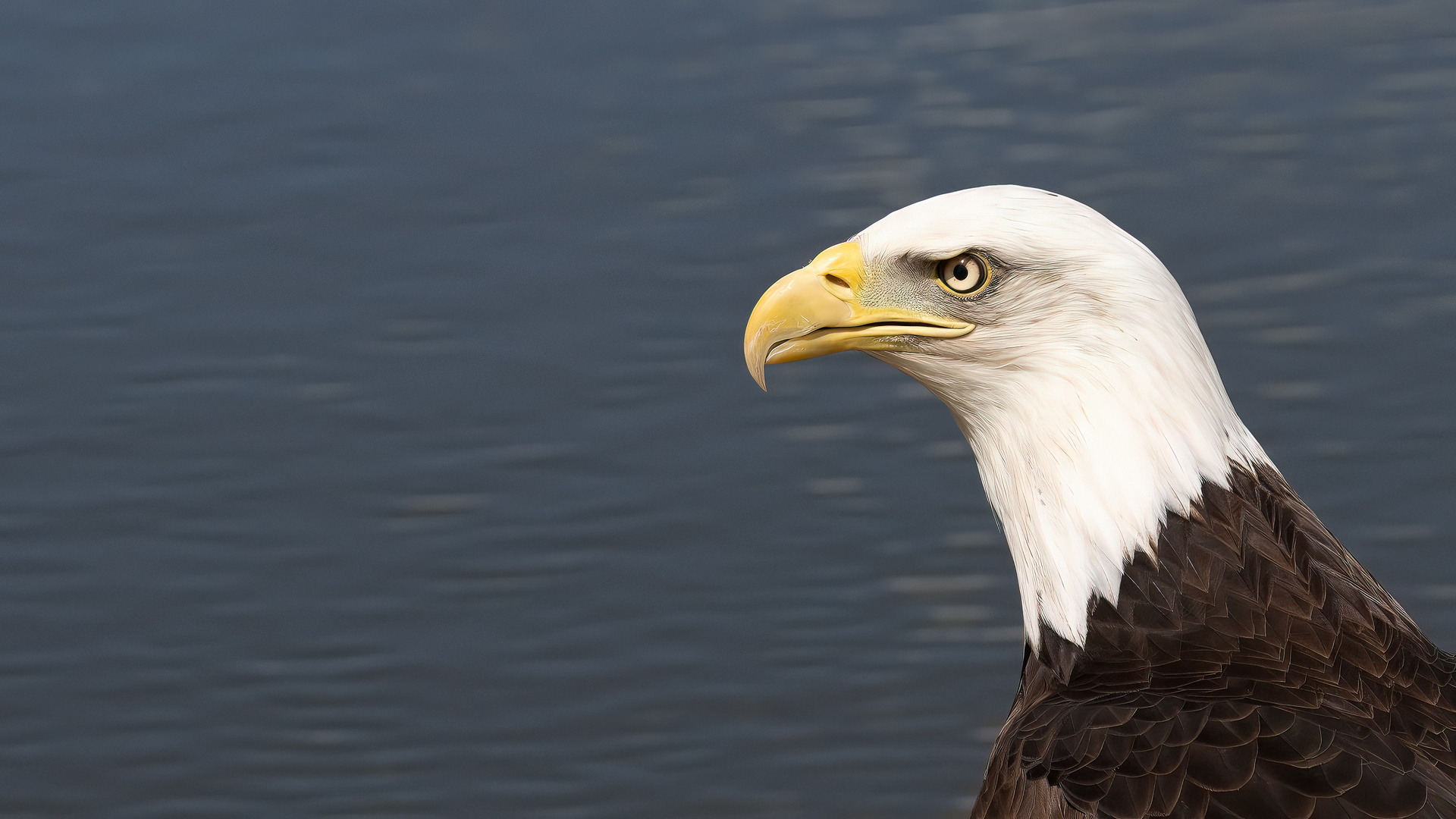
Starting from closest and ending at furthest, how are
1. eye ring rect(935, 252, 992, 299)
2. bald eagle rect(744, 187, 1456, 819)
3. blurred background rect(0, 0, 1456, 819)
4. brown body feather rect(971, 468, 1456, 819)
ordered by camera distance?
brown body feather rect(971, 468, 1456, 819) → bald eagle rect(744, 187, 1456, 819) → eye ring rect(935, 252, 992, 299) → blurred background rect(0, 0, 1456, 819)

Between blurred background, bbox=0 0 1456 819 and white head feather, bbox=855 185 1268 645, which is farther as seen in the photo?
blurred background, bbox=0 0 1456 819

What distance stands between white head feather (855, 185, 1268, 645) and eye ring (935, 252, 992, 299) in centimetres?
4

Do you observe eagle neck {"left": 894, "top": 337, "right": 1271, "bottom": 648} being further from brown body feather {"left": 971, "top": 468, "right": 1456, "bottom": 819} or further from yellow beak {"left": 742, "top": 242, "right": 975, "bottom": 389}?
yellow beak {"left": 742, "top": 242, "right": 975, "bottom": 389}

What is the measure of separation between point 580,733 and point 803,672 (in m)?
0.87

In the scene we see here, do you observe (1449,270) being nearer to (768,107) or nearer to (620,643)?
(768,107)

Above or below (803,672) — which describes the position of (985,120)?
above

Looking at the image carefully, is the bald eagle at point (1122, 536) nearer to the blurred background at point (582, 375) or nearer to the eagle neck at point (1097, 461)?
the eagle neck at point (1097, 461)

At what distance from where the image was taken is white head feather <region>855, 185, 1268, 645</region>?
3109mm

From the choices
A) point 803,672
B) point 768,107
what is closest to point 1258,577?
point 803,672

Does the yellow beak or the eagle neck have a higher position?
the yellow beak

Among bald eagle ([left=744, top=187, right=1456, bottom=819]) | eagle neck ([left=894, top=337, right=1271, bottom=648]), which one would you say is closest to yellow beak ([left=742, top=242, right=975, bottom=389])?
bald eagle ([left=744, top=187, right=1456, bottom=819])

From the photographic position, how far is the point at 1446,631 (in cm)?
597

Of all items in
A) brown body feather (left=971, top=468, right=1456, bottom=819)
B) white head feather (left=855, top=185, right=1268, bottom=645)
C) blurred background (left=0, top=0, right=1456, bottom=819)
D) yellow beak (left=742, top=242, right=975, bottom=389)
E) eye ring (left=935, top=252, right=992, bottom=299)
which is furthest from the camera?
blurred background (left=0, top=0, right=1456, bottom=819)

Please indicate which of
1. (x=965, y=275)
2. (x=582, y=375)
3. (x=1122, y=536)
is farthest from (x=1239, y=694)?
(x=582, y=375)
